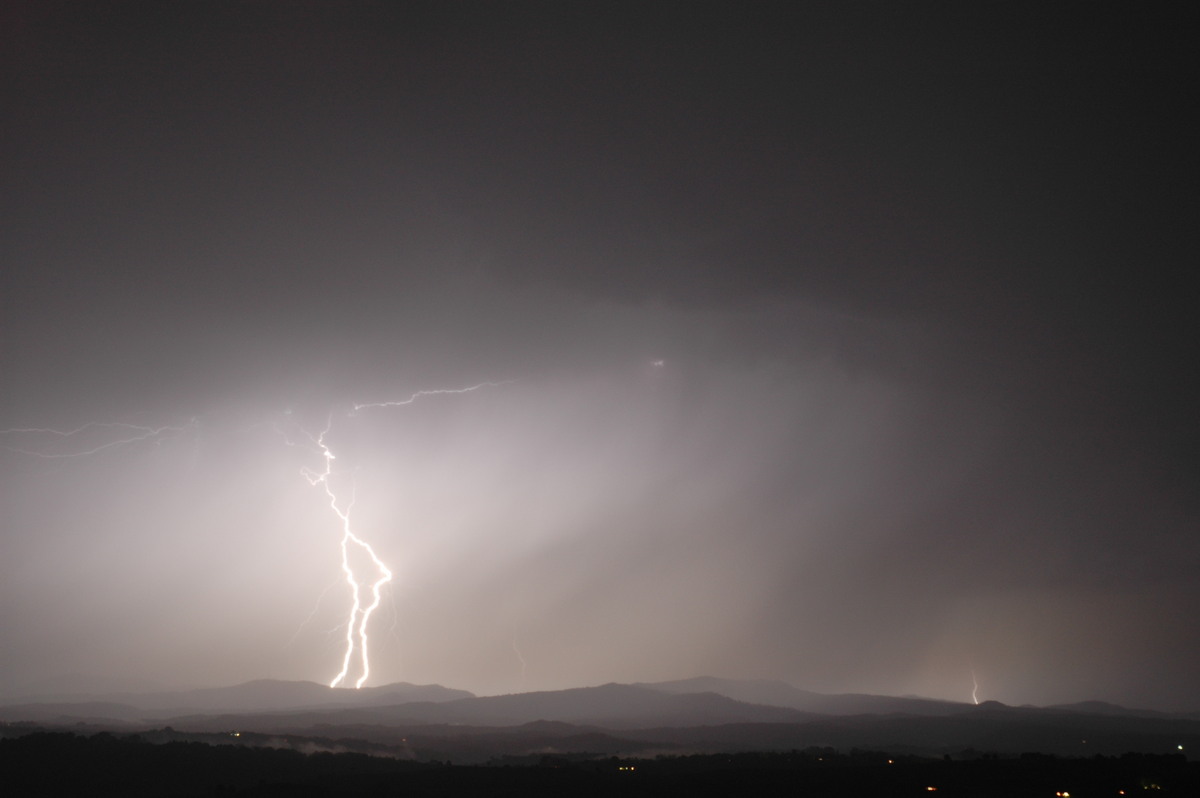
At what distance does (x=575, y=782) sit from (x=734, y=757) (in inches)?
846

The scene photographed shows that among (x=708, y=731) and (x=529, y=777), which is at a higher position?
(x=529, y=777)

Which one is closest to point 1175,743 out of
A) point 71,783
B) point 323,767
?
point 323,767

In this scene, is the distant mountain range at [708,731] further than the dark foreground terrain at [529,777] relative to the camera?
Yes

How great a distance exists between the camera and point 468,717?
17012 cm

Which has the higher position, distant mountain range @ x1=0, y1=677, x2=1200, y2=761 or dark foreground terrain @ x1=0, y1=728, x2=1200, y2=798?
dark foreground terrain @ x1=0, y1=728, x2=1200, y2=798

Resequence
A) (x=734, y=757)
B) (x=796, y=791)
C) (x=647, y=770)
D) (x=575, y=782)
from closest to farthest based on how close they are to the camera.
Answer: (x=796, y=791)
(x=575, y=782)
(x=647, y=770)
(x=734, y=757)

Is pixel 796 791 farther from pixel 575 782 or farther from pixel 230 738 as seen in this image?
pixel 230 738

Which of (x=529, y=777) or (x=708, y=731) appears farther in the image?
(x=708, y=731)

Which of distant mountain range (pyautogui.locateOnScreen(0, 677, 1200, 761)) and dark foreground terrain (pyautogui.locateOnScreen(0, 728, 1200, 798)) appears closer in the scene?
dark foreground terrain (pyautogui.locateOnScreen(0, 728, 1200, 798))

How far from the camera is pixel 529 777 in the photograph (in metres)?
51.9

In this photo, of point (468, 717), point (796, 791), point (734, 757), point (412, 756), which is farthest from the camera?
point (468, 717)

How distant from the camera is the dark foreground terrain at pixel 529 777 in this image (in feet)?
148

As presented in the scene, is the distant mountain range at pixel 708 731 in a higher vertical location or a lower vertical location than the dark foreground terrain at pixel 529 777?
lower

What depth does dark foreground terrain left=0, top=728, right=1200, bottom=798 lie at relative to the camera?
45.0m
